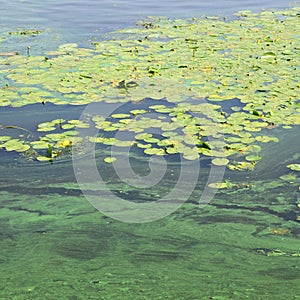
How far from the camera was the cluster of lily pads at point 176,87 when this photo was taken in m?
2.80

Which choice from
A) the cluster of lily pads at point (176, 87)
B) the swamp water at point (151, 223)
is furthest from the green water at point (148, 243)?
the cluster of lily pads at point (176, 87)

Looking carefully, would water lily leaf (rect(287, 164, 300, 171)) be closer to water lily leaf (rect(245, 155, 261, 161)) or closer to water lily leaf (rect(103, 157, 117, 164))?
water lily leaf (rect(245, 155, 261, 161))

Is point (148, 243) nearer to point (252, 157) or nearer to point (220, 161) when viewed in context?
point (220, 161)

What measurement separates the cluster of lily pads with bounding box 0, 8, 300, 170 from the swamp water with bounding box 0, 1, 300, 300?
2 cm

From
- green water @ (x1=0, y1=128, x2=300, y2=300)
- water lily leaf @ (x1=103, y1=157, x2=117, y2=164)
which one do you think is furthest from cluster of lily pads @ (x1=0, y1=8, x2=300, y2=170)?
green water @ (x1=0, y1=128, x2=300, y2=300)

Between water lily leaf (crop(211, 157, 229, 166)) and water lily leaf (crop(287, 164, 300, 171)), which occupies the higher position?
water lily leaf (crop(211, 157, 229, 166))

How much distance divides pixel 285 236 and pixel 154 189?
64 cm

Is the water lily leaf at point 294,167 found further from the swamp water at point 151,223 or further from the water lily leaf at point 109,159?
the water lily leaf at point 109,159

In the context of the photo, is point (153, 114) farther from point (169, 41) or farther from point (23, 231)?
point (169, 41)

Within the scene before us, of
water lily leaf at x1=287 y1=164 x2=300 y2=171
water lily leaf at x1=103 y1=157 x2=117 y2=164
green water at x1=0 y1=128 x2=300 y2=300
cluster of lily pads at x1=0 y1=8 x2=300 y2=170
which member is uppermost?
cluster of lily pads at x1=0 y1=8 x2=300 y2=170

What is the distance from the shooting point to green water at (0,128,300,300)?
1741mm

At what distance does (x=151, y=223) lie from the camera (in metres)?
2.17

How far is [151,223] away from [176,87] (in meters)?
1.57

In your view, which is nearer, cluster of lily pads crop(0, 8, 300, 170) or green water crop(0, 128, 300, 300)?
green water crop(0, 128, 300, 300)
